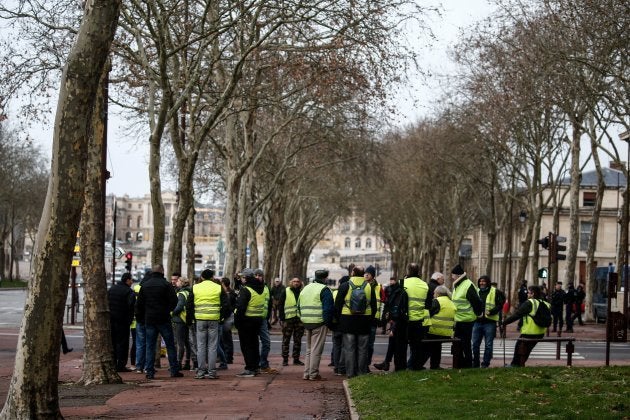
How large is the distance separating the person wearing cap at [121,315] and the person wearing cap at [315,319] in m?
3.26

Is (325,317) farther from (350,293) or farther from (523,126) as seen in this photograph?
(523,126)

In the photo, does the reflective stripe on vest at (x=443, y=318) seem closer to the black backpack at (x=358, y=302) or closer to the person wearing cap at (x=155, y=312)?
the black backpack at (x=358, y=302)

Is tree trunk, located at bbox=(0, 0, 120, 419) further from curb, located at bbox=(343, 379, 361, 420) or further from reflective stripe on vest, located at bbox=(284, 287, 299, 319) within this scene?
reflective stripe on vest, located at bbox=(284, 287, 299, 319)

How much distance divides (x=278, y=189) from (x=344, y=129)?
963 centimetres

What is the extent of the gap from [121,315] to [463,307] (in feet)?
19.0

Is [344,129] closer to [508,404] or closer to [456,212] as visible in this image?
[456,212]

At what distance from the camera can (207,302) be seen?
20453 millimetres

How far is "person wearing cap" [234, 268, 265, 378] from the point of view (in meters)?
21.4

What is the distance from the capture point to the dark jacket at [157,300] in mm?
20422

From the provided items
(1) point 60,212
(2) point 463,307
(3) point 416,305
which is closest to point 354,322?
(3) point 416,305

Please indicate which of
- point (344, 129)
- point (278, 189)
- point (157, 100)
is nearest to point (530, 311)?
point (157, 100)

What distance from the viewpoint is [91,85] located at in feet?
42.0

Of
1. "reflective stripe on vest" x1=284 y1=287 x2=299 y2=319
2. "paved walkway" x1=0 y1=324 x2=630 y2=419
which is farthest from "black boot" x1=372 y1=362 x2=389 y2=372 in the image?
"reflective stripe on vest" x1=284 y1=287 x2=299 y2=319

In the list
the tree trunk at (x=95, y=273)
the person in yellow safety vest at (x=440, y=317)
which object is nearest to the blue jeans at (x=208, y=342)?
the tree trunk at (x=95, y=273)
